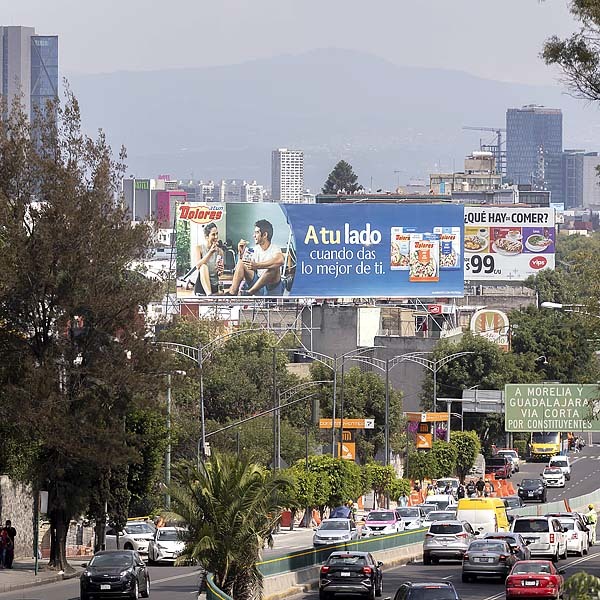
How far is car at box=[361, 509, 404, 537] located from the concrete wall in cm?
1219

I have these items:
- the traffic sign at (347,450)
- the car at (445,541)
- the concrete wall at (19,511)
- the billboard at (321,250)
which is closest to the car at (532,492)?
the traffic sign at (347,450)

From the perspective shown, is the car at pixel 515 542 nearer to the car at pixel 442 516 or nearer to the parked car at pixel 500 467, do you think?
the car at pixel 442 516

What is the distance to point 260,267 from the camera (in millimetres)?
132125

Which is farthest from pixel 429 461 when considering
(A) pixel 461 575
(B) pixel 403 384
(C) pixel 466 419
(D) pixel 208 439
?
(A) pixel 461 575

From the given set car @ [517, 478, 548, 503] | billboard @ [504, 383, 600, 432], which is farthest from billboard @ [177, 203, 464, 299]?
car @ [517, 478, 548, 503]

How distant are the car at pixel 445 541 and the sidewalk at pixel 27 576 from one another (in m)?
11.0

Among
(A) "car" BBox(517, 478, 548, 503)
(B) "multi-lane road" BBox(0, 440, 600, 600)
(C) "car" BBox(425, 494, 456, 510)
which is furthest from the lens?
(A) "car" BBox(517, 478, 548, 503)

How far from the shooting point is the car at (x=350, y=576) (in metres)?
41.7

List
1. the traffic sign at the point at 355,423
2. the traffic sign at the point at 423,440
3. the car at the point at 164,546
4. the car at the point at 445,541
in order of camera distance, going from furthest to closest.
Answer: the traffic sign at the point at 423,440 < the traffic sign at the point at 355,423 < the car at the point at 164,546 < the car at the point at 445,541

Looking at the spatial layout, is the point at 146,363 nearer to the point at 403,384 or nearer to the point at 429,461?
the point at 429,461

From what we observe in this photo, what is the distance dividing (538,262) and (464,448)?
81.5 meters

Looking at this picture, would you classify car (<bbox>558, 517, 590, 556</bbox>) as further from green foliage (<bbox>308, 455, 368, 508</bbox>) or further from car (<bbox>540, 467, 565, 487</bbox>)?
car (<bbox>540, 467, 565, 487</bbox>)

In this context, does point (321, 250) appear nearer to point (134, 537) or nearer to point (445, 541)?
point (134, 537)

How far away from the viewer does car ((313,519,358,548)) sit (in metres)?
59.1
